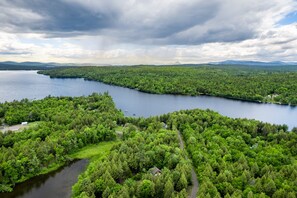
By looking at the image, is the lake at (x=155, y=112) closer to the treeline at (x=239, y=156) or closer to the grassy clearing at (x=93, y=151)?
the grassy clearing at (x=93, y=151)

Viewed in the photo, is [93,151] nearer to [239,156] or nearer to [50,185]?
[50,185]

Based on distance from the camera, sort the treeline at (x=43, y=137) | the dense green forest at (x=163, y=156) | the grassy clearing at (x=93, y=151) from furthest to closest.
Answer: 1. the grassy clearing at (x=93, y=151)
2. the treeline at (x=43, y=137)
3. the dense green forest at (x=163, y=156)

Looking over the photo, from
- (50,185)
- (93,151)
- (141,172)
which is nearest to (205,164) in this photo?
(141,172)

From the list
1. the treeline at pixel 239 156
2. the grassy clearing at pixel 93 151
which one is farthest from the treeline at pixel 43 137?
the treeline at pixel 239 156

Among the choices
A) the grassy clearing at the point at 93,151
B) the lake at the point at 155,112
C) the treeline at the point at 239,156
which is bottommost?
the lake at the point at 155,112

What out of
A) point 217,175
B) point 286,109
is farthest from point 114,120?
point 286,109

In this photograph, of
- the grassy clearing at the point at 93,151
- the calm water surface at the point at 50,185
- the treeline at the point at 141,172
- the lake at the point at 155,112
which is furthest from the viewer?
the grassy clearing at the point at 93,151

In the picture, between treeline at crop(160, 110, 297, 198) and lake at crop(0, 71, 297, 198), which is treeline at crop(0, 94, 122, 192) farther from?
treeline at crop(160, 110, 297, 198)
